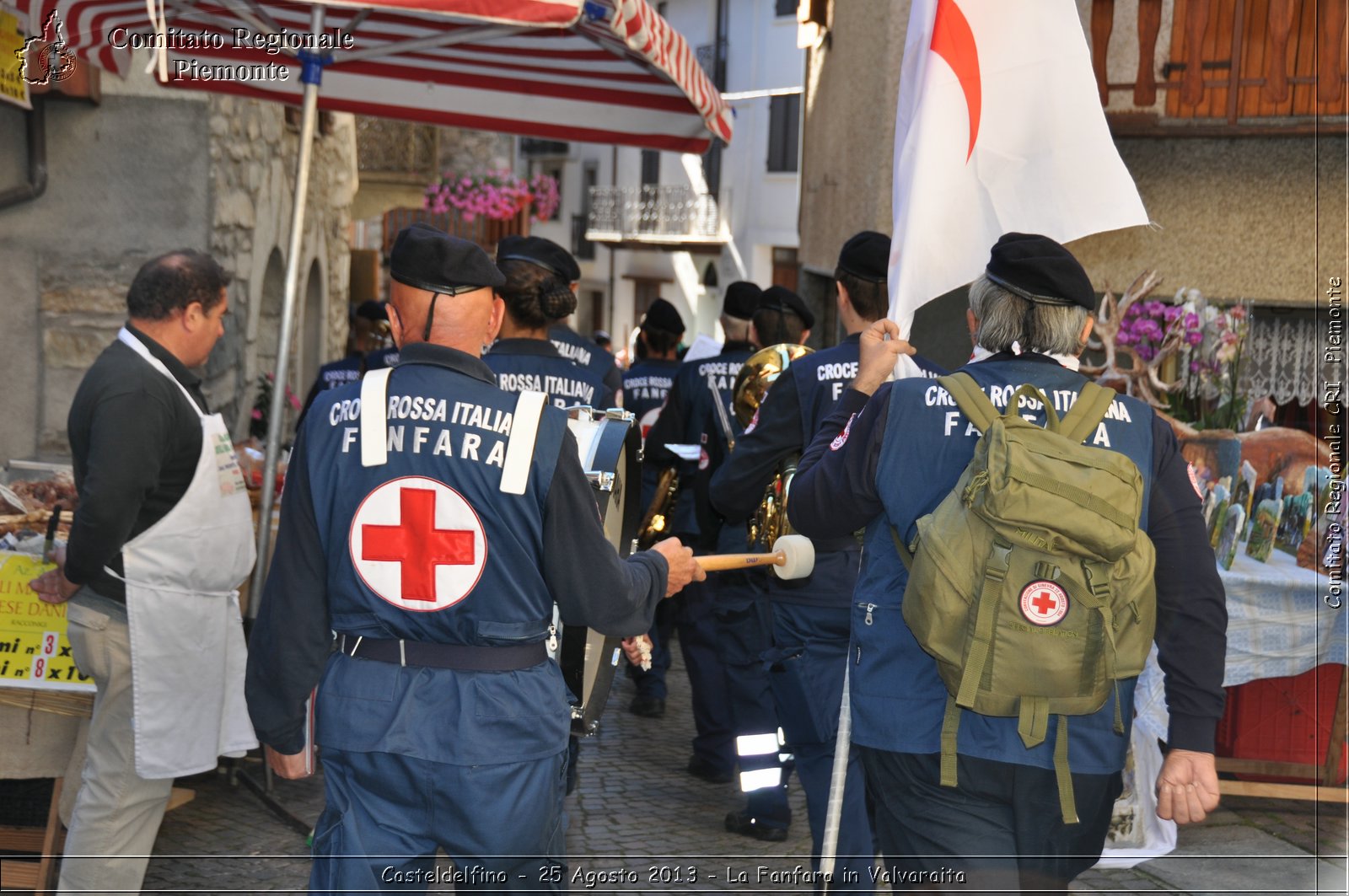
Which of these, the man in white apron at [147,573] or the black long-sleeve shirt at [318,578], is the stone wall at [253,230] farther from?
the black long-sleeve shirt at [318,578]

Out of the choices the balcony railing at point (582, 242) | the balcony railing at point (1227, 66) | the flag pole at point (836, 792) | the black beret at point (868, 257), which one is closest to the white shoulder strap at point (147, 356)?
the black beret at point (868, 257)

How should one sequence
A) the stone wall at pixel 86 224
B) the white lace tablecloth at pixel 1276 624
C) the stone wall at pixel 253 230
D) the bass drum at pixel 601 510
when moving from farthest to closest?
the stone wall at pixel 253 230 → the stone wall at pixel 86 224 → the white lace tablecloth at pixel 1276 624 → the bass drum at pixel 601 510

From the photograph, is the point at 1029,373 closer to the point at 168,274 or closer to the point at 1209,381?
the point at 168,274

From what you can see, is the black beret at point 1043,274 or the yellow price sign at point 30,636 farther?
the yellow price sign at point 30,636

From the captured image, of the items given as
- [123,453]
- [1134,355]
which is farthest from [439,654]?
[1134,355]

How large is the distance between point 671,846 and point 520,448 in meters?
2.79

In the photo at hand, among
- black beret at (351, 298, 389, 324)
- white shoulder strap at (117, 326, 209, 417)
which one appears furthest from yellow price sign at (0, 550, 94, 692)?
black beret at (351, 298, 389, 324)

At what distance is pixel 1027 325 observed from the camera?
2.87 meters

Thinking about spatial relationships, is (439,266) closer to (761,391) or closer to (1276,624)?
(761,391)

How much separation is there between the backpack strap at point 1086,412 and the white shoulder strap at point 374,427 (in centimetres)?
137

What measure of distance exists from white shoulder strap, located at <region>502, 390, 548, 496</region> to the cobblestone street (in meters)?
2.30

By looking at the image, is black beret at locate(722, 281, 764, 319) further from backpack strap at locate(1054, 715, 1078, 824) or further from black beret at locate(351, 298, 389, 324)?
backpack strap at locate(1054, 715, 1078, 824)

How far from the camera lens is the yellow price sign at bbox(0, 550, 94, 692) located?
4285 mm

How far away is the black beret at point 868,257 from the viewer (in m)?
4.09
